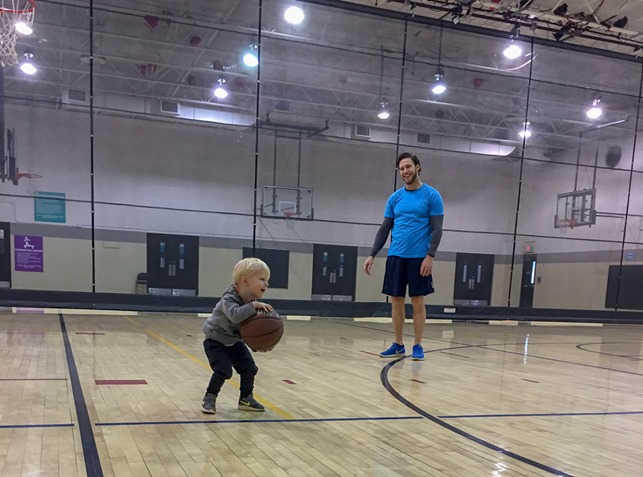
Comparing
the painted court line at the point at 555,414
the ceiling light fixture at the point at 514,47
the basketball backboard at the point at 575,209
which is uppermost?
the ceiling light fixture at the point at 514,47

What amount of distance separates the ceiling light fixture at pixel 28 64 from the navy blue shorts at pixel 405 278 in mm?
8634

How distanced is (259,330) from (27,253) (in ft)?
36.7

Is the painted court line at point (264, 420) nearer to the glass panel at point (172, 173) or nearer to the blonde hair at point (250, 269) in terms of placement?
the blonde hair at point (250, 269)

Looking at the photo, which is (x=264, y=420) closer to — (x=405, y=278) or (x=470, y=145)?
(x=405, y=278)

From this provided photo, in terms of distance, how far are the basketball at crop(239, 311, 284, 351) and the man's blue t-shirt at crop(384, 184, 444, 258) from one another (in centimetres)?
178

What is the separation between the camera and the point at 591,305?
1265 centimetres

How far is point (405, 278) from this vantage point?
12.0 ft

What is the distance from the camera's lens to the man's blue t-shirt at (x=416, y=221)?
3.58 m

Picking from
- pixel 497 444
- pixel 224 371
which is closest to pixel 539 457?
pixel 497 444

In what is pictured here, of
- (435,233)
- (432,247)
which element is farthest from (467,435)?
(435,233)

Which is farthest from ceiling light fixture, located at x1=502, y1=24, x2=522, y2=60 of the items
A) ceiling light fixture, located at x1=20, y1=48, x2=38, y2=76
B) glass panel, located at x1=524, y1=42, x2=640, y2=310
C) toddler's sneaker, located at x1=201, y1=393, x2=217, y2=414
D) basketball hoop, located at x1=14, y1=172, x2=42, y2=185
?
basketball hoop, located at x1=14, y1=172, x2=42, y2=185

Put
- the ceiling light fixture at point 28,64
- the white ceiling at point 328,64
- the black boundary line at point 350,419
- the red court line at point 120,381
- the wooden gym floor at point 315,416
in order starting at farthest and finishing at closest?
the ceiling light fixture at point 28,64 < the white ceiling at point 328,64 < the red court line at point 120,381 < the black boundary line at point 350,419 < the wooden gym floor at point 315,416

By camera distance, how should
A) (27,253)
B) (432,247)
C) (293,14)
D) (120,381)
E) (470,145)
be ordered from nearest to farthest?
(120,381), (432,247), (293,14), (27,253), (470,145)

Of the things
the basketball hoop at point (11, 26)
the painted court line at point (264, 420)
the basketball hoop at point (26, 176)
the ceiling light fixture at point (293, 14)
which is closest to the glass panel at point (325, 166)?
the ceiling light fixture at point (293, 14)
